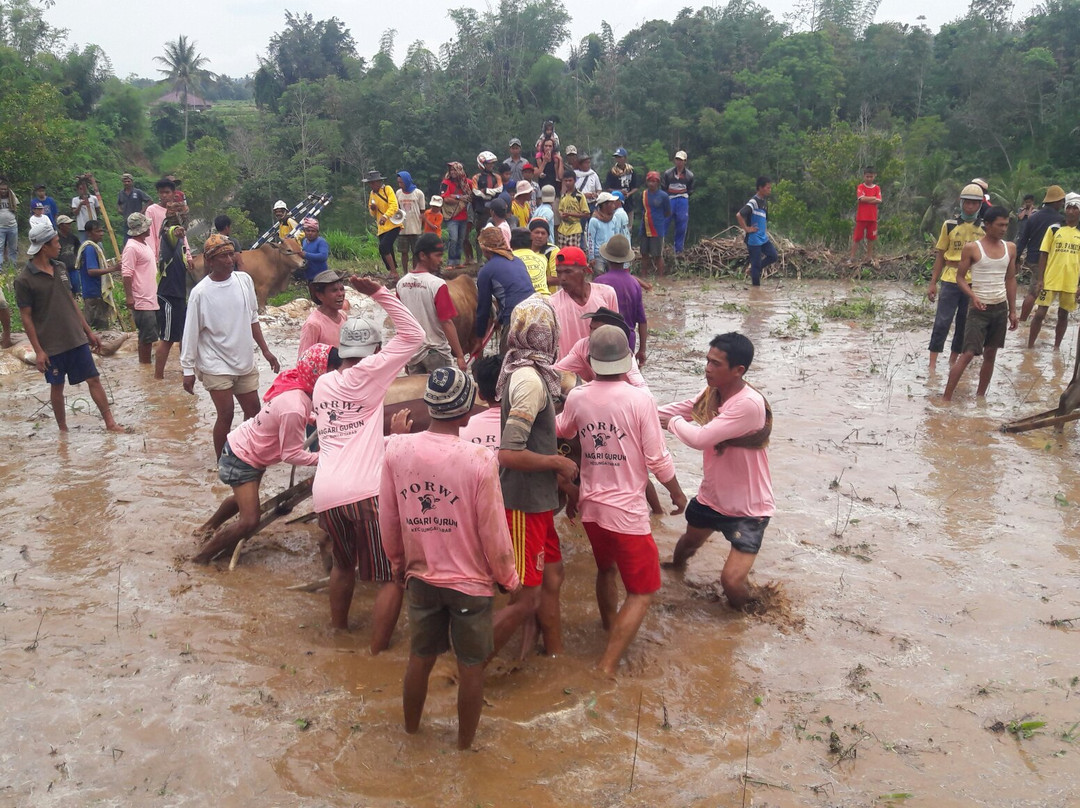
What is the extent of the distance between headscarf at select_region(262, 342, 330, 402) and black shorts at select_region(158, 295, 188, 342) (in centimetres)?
493

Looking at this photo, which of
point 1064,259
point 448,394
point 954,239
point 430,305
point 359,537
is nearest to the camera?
point 448,394

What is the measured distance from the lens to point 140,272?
32.8 ft

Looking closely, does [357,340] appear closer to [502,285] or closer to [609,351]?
[609,351]

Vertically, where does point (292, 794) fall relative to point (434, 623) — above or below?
below

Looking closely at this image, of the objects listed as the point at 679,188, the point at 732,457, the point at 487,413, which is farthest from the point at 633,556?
the point at 679,188

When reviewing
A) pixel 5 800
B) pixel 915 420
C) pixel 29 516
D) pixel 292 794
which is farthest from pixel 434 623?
pixel 915 420

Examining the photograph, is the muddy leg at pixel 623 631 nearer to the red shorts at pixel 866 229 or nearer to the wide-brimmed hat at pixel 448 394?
the wide-brimmed hat at pixel 448 394

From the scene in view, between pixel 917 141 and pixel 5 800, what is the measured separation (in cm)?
3609

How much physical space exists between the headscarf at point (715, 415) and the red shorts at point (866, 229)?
12.9 meters

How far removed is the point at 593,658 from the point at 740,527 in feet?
3.38

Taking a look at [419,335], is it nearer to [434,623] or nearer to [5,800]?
[434,623]

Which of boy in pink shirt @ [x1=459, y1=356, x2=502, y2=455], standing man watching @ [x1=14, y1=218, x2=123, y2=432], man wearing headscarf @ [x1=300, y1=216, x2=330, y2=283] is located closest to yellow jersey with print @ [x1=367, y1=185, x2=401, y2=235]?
man wearing headscarf @ [x1=300, y1=216, x2=330, y2=283]

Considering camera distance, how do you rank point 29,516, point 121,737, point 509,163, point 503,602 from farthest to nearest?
point 509,163
point 29,516
point 503,602
point 121,737

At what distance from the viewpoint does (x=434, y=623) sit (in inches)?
141
